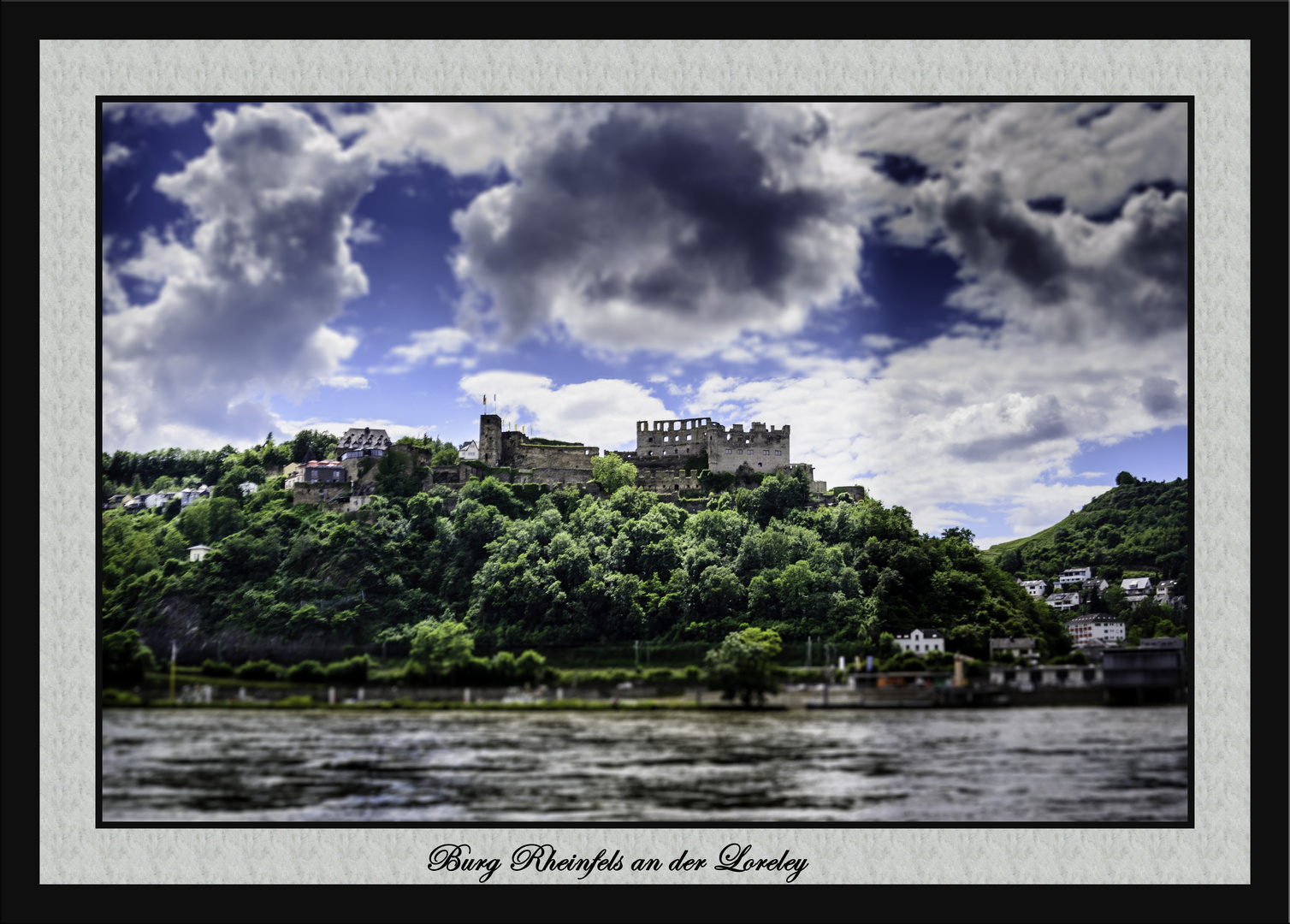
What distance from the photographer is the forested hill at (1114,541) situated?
49.1 feet

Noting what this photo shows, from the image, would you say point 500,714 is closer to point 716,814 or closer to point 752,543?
point 716,814

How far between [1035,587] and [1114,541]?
5.12 feet

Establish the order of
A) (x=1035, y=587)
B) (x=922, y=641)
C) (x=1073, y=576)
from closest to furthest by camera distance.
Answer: (x=922, y=641) → (x=1035, y=587) → (x=1073, y=576)

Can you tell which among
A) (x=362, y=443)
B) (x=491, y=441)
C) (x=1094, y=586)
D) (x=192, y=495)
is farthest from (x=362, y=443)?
(x=1094, y=586)

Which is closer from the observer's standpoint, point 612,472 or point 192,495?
point 192,495

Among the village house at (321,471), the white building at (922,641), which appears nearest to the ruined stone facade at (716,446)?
the village house at (321,471)

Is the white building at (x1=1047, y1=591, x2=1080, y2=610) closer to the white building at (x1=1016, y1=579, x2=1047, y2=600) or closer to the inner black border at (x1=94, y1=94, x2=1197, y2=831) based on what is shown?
the white building at (x1=1016, y1=579, x2=1047, y2=600)

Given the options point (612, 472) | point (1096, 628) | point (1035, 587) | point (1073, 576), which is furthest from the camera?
point (612, 472)

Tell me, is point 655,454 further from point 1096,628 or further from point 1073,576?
point 1096,628

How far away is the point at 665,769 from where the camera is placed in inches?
432

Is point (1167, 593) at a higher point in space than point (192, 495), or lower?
lower

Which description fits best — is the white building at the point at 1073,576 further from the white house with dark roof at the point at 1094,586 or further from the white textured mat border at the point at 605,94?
the white textured mat border at the point at 605,94

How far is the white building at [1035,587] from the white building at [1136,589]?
4.57 ft

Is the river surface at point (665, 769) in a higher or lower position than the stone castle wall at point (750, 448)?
lower
